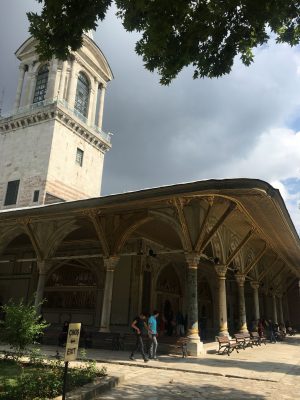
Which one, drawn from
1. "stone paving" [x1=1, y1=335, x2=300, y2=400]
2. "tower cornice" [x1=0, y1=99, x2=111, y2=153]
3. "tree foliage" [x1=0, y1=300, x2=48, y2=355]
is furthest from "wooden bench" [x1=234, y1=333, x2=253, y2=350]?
"tower cornice" [x1=0, y1=99, x2=111, y2=153]

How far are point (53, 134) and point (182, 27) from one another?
78.8 feet

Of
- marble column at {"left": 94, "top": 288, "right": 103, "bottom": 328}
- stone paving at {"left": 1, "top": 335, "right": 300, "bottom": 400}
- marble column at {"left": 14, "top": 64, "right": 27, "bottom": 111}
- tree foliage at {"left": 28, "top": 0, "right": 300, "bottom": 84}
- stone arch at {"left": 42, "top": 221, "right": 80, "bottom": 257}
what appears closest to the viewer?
tree foliage at {"left": 28, "top": 0, "right": 300, "bottom": 84}

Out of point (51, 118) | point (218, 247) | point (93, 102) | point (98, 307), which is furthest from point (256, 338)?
point (93, 102)

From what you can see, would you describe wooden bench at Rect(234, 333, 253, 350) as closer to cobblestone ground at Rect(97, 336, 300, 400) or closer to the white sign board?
cobblestone ground at Rect(97, 336, 300, 400)

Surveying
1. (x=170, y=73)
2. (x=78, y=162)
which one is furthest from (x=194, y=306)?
(x=78, y=162)

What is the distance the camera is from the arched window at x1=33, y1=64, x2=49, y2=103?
30606 millimetres

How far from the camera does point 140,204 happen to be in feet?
38.2

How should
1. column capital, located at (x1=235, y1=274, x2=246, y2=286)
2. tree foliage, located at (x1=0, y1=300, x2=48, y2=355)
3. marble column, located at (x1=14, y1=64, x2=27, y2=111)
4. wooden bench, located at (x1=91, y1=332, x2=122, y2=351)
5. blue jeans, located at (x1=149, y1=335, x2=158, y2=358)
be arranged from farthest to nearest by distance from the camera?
marble column, located at (x1=14, y1=64, x2=27, y2=111)
column capital, located at (x1=235, y1=274, x2=246, y2=286)
wooden bench, located at (x1=91, y1=332, x2=122, y2=351)
blue jeans, located at (x1=149, y1=335, x2=158, y2=358)
tree foliage, located at (x1=0, y1=300, x2=48, y2=355)

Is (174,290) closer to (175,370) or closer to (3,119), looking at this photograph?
(175,370)

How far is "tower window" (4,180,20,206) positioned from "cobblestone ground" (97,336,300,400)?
852 inches

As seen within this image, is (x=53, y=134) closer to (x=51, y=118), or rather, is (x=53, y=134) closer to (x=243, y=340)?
(x=51, y=118)

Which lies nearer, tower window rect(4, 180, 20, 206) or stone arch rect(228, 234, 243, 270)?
stone arch rect(228, 234, 243, 270)

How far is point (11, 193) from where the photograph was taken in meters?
28.0

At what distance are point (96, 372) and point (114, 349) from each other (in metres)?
5.62
